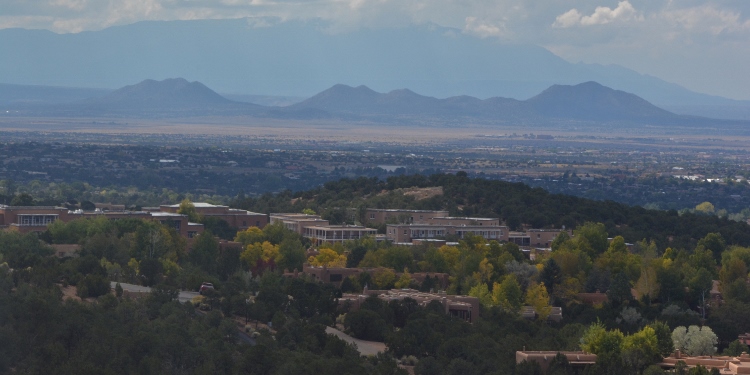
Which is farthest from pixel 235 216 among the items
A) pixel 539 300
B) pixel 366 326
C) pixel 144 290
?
pixel 366 326

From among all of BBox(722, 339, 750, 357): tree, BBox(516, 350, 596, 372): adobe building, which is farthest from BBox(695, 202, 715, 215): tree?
BBox(516, 350, 596, 372): adobe building

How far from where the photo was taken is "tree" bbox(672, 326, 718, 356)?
51.1 m

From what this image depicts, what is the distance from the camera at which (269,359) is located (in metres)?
43.1

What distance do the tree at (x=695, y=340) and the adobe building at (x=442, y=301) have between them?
7.60 meters

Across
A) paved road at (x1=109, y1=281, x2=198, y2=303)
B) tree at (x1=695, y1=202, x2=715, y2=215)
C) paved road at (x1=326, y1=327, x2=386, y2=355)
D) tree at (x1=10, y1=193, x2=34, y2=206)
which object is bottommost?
tree at (x1=695, y1=202, x2=715, y2=215)

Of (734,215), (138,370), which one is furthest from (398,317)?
(734,215)

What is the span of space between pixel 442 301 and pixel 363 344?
7255mm

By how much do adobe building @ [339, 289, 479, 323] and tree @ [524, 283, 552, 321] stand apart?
8.23 ft

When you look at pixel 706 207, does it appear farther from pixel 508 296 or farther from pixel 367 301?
pixel 367 301

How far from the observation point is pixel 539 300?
60.5m

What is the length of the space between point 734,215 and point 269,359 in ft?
306

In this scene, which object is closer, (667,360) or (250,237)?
(667,360)

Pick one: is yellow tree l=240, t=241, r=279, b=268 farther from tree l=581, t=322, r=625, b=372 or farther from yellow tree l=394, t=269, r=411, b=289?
tree l=581, t=322, r=625, b=372

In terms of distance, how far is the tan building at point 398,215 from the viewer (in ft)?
284
